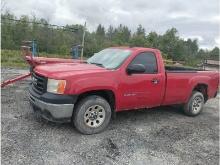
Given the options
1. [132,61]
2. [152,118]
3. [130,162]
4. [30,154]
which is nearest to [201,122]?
[152,118]

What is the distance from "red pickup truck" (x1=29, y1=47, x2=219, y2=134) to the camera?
5.05 m

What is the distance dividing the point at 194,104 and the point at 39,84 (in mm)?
Answer: 4198

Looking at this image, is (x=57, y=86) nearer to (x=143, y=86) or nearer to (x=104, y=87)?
(x=104, y=87)

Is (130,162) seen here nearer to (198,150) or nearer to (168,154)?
(168,154)

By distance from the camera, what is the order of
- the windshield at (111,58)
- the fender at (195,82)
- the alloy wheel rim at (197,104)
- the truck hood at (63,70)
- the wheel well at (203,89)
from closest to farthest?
1. the truck hood at (63,70)
2. the windshield at (111,58)
3. the fender at (195,82)
4. the alloy wheel rim at (197,104)
5. the wheel well at (203,89)

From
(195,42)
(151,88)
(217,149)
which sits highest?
(195,42)

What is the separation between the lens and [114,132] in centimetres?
560

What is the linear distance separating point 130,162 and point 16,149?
176 cm

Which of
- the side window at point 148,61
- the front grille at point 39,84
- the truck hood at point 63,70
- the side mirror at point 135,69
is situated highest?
the side window at point 148,61

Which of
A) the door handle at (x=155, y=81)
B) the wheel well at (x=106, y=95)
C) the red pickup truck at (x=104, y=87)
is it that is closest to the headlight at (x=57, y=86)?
the red pickup truck at (x=104, y=87)

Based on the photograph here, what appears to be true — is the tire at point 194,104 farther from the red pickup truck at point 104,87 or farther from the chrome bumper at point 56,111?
the chrome bumper at point 56,111

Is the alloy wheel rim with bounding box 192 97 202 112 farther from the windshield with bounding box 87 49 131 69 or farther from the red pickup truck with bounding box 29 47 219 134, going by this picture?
the windshield with bounding box 87 49 131 69

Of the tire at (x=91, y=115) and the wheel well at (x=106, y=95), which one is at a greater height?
the wheel well at (x=106, y=95)

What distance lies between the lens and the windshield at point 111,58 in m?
5.92
